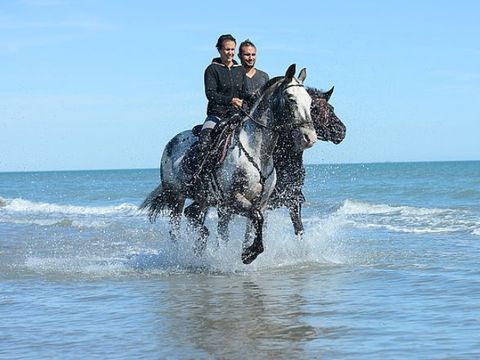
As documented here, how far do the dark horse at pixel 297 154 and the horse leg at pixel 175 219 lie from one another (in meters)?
1.62

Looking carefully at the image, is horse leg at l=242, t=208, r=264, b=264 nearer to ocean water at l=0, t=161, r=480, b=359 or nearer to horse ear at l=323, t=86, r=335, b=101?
ocean water at l=0, t=161, r=480, b=359

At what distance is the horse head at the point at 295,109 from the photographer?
356 inches

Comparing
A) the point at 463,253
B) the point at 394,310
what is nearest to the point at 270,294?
the point at 394,310

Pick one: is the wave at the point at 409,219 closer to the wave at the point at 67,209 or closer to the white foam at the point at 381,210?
the white foam at the point at 381,210

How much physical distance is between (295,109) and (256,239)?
1513 millimetres

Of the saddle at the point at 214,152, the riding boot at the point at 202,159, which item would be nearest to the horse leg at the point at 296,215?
the riding boot at the point at 202,159

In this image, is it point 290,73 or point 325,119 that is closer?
point 290,73

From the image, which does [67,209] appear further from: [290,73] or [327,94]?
[290,73]

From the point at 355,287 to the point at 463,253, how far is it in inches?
149

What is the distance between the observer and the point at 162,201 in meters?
12.4

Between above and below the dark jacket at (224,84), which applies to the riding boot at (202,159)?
below

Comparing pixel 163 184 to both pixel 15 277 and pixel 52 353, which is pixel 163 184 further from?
pixel 52 353

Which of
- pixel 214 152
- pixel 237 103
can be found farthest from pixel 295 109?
pixel 214 152

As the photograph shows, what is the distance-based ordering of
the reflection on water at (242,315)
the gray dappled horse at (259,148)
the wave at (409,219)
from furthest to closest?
the wave at (409,219), the gray dappled horse at (259,148), the reflection on water at (242,315)
